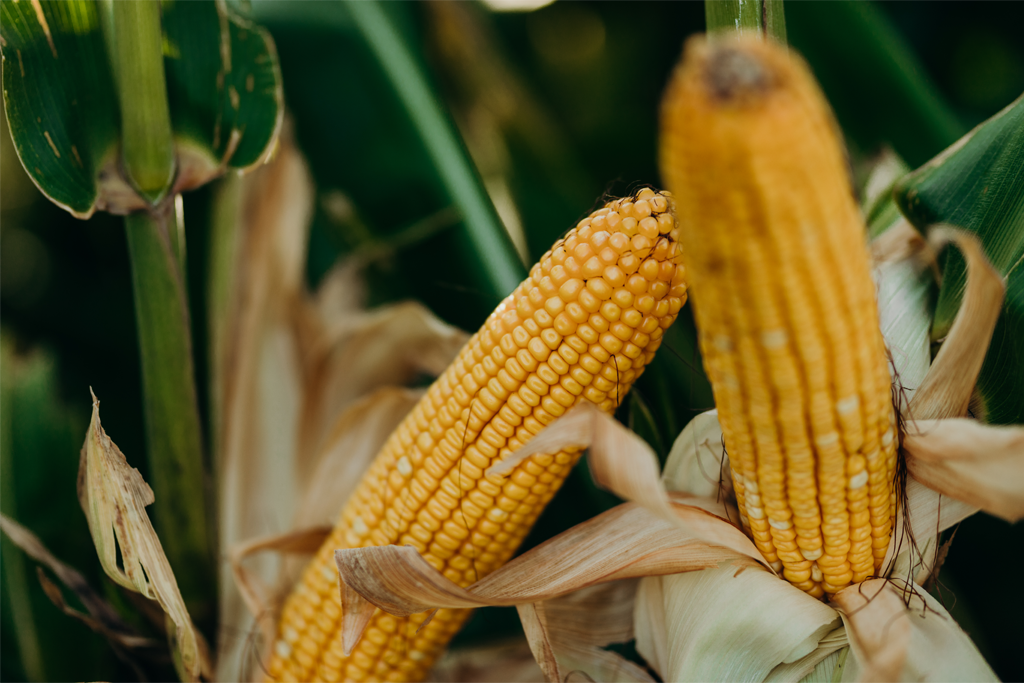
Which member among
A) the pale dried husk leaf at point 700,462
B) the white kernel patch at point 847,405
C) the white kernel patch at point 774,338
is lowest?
the pale dried husk leaf at point 700,462

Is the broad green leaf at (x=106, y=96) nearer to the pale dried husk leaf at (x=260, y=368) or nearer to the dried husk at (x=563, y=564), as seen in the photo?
the pale dried husk leaf at (x=260, y=368)

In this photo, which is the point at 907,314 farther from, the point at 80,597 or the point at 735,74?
the point at 80,597

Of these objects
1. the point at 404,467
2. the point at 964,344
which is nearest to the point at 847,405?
the point at 964,344

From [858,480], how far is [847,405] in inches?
3.4

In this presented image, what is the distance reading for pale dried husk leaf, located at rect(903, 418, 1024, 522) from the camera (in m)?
0.44

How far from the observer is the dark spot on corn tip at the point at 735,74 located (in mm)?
303

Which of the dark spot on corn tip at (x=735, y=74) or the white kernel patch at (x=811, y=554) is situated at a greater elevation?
the dark spot on corn tip at (x=735, y=74)

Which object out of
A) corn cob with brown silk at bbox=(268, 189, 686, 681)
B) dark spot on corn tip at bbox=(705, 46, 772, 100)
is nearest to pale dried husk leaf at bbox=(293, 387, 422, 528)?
corn cob with brown silk at bbox=(268, 189, 686, 681)

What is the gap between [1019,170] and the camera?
0.59 meters

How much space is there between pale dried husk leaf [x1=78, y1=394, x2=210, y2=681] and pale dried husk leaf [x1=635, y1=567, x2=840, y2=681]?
0.48 metres

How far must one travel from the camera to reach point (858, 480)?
478mm

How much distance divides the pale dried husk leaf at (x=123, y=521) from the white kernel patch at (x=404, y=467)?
229 mm

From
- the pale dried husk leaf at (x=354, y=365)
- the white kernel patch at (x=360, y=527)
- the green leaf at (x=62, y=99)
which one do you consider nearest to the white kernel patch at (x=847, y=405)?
the white kernel patch at (x=360, y=527)

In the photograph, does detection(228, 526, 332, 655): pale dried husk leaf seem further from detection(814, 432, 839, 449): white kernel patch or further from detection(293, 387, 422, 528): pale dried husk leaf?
detection(814, 432, 839, 449): white kernel patch
